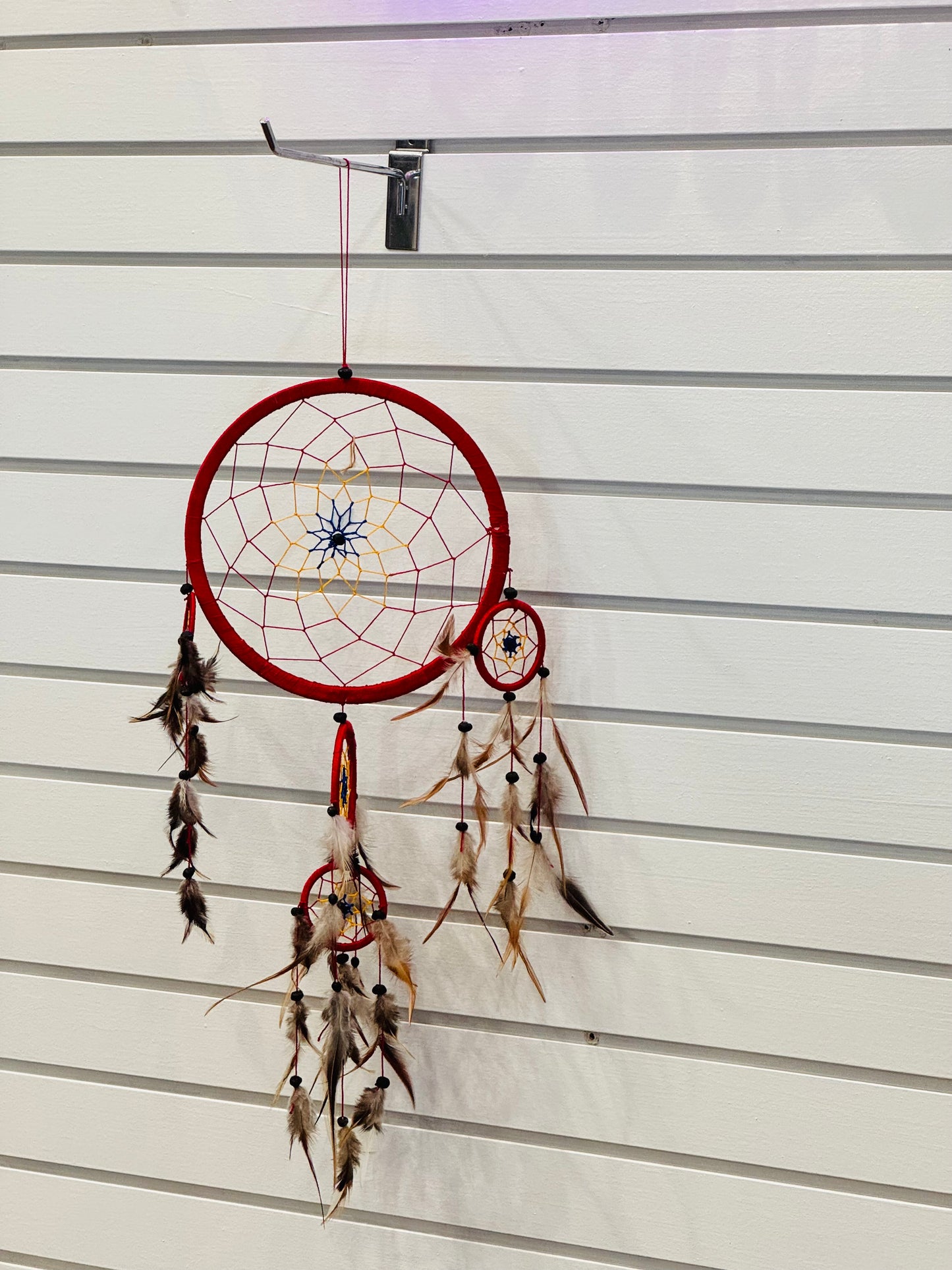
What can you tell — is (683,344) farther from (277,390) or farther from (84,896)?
(84,896)

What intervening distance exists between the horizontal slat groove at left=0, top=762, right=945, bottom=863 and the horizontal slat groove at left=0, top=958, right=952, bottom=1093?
256mm

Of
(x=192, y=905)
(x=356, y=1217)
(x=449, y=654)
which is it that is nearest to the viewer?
(x=449, y=654)

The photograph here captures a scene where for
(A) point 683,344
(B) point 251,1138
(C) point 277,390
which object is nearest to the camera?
(A) point 683,344

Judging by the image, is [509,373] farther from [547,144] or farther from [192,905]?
[192,905]

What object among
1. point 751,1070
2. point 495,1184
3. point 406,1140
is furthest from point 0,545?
point 751,1070

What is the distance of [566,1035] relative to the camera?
1292 millimetres

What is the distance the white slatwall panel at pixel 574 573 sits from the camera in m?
1.15

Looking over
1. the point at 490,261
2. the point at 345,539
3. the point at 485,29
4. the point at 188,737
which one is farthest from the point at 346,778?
the point at 485,29

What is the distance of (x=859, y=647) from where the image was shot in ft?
3.88

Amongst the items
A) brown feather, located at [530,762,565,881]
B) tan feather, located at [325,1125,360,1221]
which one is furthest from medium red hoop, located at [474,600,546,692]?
tan feather, located at [325,1125,360,1221]

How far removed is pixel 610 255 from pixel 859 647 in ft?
1.74

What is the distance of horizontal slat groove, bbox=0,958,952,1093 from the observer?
1227 millimetres

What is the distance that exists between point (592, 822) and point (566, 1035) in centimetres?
28

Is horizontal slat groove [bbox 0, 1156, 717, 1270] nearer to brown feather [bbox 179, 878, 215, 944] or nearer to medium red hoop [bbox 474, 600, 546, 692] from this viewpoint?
brown feather [bbox 179, 878, 215, 944]
